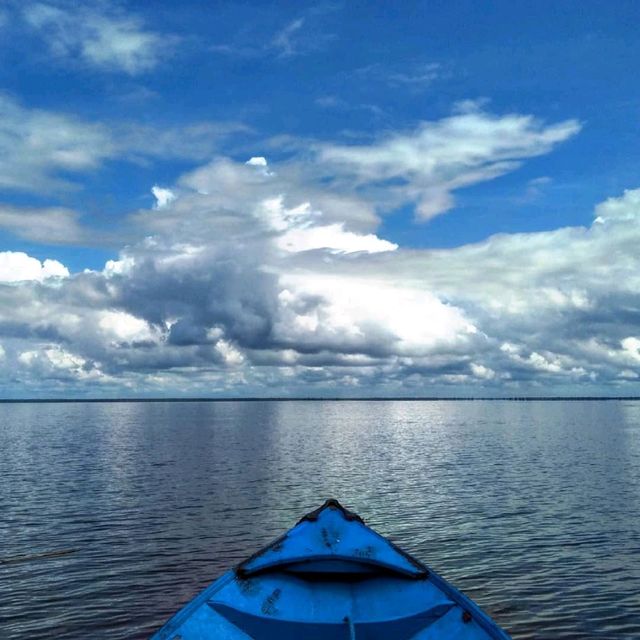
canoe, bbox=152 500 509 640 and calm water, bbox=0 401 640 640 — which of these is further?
Result: calm water, bbox=0 401 640 640

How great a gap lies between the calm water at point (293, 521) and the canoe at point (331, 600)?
5.25 m

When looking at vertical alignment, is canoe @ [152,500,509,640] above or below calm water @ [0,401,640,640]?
above

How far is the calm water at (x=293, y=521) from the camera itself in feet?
66.2

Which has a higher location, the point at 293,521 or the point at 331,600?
the point at 331,600

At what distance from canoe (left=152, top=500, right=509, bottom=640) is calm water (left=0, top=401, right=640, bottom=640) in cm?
525

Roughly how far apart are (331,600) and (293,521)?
2102cm

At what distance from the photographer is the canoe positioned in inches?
490

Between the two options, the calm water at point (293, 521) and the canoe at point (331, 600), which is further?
the calm water at point (293, 521)

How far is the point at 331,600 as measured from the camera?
550 inches

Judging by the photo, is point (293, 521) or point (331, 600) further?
point (293, 521)

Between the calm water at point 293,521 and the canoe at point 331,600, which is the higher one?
the canoe at point 331,600

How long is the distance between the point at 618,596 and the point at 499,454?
50.7 metres

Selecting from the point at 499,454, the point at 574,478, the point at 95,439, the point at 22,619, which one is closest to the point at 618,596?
the point at 22,619

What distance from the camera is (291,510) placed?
37.4 m
